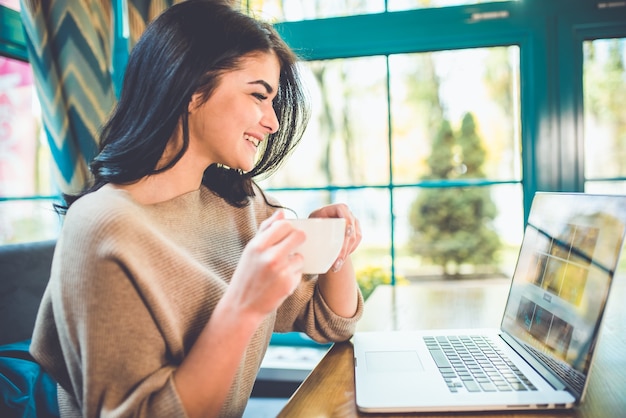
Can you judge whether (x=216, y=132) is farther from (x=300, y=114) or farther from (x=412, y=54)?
(x=412, y=54)

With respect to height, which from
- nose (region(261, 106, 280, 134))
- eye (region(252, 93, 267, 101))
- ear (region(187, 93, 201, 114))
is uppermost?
eye (region(252, 93, 267, 101))

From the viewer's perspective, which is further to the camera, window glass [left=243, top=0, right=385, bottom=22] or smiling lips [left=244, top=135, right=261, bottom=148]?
window glass [left=243, top=0, right=385, bottom=22]

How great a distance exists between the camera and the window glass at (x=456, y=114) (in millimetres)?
1790

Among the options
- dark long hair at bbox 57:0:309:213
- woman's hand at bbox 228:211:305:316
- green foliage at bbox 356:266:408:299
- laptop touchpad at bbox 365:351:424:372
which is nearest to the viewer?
woman's hand at bbox 228:211:305:316

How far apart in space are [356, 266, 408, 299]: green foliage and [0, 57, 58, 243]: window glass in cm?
118

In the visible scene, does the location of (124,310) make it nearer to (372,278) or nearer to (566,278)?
(566,278)

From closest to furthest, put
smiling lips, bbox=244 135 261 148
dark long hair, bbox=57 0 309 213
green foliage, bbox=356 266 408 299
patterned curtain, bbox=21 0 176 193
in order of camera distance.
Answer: dark long hair, bbox=57 0 309 213
smiling lips, bbox=244 135 261 148
patterned curtain, bbox=21 0 176 193
green foliage, bbox=356 266 408 299

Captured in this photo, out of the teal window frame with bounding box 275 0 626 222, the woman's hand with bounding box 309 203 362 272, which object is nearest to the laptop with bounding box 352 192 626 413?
the woman's hand with bounding box 309 203 362 272

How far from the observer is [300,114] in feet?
4.24

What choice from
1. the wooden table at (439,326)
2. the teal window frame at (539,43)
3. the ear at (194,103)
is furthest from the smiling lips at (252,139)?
the teal window frame at (539,43)

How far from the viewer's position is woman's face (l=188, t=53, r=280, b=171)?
942 millimetres

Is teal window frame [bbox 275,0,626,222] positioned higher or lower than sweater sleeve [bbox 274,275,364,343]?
higher

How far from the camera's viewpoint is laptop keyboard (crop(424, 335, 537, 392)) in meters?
0.70

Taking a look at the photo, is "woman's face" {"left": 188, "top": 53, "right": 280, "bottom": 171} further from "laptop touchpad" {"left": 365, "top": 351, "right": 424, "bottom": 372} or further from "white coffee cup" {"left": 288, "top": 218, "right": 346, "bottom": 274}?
"laptop touchpad" {"left": 365, "top": 351, "right": 424, "bottom": 372}
